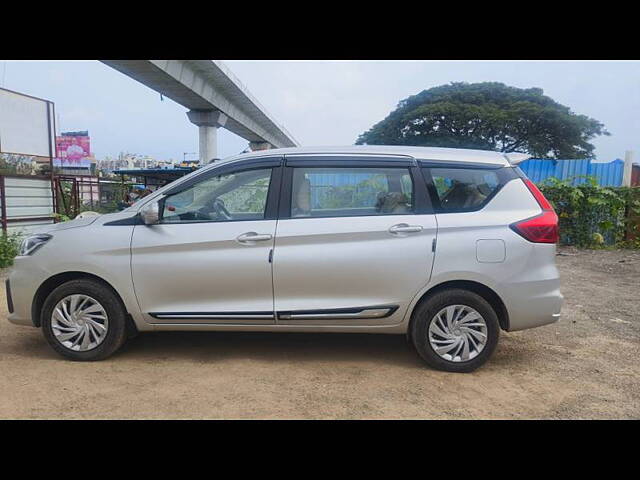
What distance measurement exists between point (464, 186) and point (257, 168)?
1.82 m

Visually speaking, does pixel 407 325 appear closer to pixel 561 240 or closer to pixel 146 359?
pixel 146 359

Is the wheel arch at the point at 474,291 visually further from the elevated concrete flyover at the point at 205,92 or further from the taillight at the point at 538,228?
the elevated concrete flyover at the point at 205,92

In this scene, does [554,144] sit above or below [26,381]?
above

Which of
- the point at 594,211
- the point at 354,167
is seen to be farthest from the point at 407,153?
the point at 594,211

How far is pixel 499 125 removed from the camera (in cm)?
3028

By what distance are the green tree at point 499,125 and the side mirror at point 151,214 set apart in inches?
1070

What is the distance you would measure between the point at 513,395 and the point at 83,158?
183ft

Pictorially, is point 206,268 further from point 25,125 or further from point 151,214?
point 25,125

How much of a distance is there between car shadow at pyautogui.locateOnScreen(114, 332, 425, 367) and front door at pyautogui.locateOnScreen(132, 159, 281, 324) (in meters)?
0.47

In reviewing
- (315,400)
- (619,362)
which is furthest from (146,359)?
(619,362)

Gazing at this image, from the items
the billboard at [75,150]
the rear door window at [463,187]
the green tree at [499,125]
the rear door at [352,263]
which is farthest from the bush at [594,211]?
the billboard at [75,150]

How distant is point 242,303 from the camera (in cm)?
387

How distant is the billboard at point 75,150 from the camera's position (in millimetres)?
49041

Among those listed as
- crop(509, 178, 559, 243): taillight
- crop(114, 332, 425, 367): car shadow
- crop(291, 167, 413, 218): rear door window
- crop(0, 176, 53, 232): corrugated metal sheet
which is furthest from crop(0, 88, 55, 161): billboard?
crop(509, 178, 559, 243): taillight
